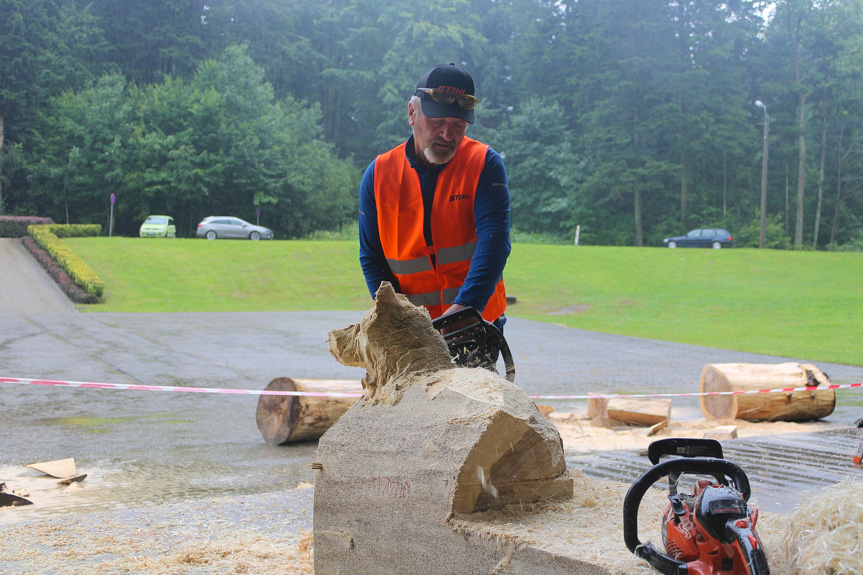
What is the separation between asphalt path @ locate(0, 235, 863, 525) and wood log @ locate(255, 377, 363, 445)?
0.14 meters

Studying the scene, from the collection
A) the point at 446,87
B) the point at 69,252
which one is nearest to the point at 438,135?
the point at 446,87

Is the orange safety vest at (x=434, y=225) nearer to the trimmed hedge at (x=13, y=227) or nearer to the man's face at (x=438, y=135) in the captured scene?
the man's face at (x=438, y=135)

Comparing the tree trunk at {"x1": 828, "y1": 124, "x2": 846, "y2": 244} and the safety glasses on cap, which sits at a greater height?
the tree trunk at {"x1": 828, "y1": 124, "x2": 846, "y2": 244}

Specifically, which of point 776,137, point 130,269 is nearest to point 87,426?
point 130,269

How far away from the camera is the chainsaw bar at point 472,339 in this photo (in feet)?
10.2

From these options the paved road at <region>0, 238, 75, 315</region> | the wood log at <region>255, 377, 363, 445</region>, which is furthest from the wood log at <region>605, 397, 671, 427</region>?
the paved road at <region>0, 238, 75, 315</region>

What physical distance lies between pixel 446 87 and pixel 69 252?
2661 centimetres

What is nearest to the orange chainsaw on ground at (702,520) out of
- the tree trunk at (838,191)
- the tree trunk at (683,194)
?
the tree trunk at (683,194)

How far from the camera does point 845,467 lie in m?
5.12

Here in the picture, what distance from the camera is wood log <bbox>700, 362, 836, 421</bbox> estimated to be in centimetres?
740

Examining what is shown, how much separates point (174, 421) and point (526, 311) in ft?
52.2

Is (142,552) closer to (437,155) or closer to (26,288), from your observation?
(437,155)

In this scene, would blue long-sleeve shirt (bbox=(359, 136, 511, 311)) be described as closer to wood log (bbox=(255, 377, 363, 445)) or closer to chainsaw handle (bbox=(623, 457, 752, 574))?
chainsaw handle (bbox=(623, 457, 752, 574))

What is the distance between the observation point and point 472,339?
3.17 m
